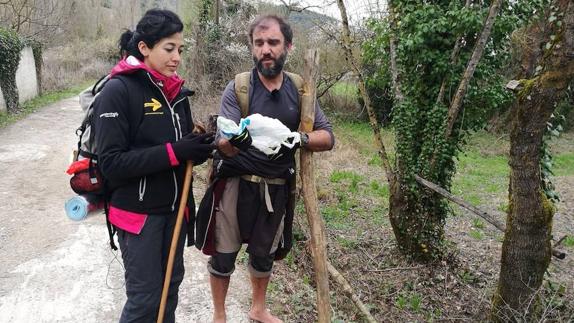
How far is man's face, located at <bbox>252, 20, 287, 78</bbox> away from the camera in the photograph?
2.72 metres

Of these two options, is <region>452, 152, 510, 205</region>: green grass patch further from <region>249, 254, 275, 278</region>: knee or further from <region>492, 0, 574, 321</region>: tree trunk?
<region>249, 254, 275, 278</region>: knee

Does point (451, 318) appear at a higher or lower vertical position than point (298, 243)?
lower

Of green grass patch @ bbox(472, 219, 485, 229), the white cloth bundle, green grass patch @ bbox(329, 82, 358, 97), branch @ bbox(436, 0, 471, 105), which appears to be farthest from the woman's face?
green grass patch @ bbox(329, 82, 358, 97)

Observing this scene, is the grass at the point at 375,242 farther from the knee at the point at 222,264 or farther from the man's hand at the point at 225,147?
the man's hand at the point at 225,147

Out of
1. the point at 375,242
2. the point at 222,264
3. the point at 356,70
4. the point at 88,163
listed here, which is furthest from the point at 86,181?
the point at 375,242

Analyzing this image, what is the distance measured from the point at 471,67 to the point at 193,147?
134 inches

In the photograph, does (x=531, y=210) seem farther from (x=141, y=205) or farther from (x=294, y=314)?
(x=141, y=205)

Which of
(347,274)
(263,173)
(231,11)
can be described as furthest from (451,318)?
(231,11)

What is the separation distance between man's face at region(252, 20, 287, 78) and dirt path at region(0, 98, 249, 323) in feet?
6.45

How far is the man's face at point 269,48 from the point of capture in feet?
8.91

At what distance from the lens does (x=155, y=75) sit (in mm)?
2254

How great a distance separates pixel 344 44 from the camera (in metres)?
5.40

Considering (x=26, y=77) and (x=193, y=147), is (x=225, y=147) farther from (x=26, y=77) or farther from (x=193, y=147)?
(x=26, y=77)

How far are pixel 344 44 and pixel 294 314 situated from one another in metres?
3.33
